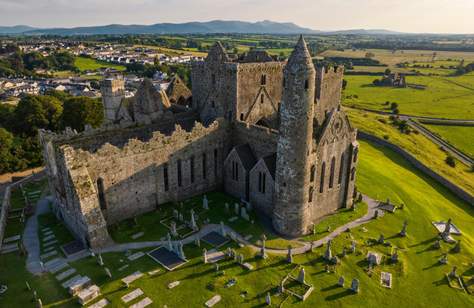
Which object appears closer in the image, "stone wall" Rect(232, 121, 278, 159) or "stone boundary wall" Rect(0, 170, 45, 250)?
"stone boundary wall" Rect(0, 170, 45, 250)

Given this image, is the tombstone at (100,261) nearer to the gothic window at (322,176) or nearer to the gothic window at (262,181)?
the gothic window at (262,181)

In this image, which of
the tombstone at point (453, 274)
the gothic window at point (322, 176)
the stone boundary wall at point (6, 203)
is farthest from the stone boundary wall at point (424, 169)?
the stone boundary wall at point (6, 203)

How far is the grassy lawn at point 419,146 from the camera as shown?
2452 inches

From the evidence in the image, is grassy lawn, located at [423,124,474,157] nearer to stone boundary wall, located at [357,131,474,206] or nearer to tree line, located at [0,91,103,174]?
stone boundary wall, located at [357,131,474,206]

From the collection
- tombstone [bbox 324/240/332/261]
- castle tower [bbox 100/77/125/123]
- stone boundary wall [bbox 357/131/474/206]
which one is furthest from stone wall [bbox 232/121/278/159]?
stone boundary wall [bbox 357/131/474/206]

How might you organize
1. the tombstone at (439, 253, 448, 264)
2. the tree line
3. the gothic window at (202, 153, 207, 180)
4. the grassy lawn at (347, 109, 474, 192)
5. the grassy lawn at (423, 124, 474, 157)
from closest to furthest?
the tombstone at (439, 253, 448, 264), the gothic window at (202, 153, 207, 180), the grassy lawn at (347, 109, 474, 192), the tree line, the grassy lawn at (423, 124, 474, 157)

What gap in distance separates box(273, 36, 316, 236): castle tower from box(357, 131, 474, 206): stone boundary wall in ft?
104

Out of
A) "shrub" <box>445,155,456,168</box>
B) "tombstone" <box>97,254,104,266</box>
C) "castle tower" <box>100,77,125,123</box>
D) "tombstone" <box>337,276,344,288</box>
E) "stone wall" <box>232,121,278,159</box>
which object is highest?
"castle tower" <box>100,77,125,123</box>

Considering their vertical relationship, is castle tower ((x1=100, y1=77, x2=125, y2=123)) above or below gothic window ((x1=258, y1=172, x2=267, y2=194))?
above

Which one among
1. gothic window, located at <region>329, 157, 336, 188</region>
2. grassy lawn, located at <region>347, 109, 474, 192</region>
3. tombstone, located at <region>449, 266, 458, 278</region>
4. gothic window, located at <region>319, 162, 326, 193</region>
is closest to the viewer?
tombstone, located at <region>449, 266, 458, 278</region>

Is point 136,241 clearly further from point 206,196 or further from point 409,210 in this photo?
point 409,210

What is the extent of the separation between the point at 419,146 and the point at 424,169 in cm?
2058

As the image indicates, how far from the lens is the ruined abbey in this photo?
103 ft

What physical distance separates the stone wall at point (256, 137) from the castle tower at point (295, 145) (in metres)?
4.58
